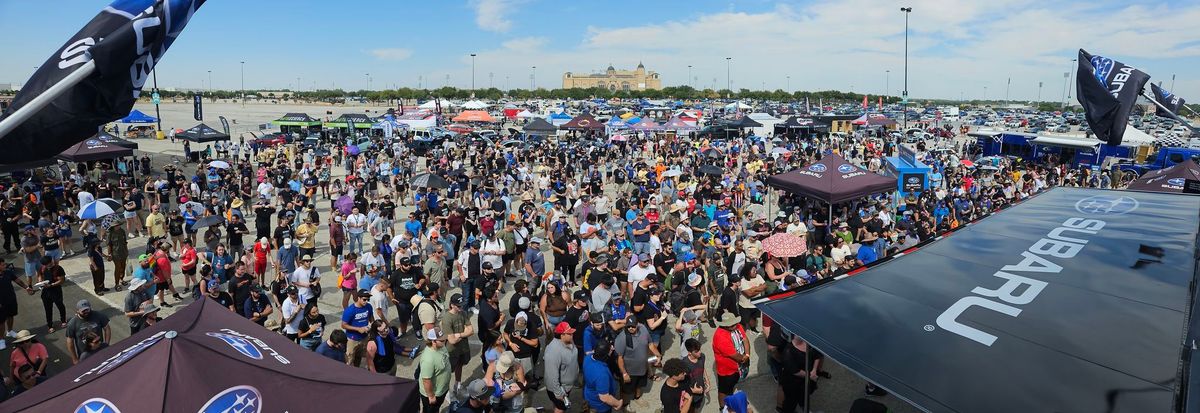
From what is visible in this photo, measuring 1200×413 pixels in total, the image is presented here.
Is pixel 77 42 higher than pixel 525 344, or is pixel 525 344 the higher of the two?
pixel 77 42

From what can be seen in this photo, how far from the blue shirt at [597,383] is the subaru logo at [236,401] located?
2889 mm

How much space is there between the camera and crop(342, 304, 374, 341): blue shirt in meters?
7.22

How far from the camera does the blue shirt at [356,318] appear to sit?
7219mm

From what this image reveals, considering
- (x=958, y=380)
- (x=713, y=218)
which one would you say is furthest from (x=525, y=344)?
(x=713, y=218)

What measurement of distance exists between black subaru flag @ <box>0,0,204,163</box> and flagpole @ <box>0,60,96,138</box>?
5cm

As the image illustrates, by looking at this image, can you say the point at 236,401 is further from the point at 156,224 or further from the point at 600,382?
the point at 156,224

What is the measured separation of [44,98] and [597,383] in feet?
15.0

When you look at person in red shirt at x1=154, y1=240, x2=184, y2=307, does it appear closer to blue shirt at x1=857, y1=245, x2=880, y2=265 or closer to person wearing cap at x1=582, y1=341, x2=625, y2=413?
person wearing cap at x1=582, y1=341, x2=625, y2=413

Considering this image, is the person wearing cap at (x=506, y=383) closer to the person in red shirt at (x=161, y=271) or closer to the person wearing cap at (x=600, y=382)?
the person wearing cap at (x=600, y=382)

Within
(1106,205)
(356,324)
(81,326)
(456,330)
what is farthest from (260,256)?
(1106,205)

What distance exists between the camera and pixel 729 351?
612cm

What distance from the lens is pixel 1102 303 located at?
4.52 meters

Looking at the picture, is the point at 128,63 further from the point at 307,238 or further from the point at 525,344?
the point at 307,238

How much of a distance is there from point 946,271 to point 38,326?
1271 centimetres
